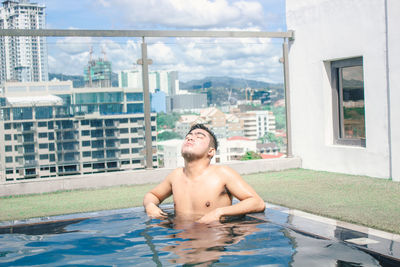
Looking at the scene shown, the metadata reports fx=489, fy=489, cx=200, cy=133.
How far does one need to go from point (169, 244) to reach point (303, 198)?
2659 mm

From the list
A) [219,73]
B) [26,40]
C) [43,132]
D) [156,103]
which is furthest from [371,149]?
[26,40]

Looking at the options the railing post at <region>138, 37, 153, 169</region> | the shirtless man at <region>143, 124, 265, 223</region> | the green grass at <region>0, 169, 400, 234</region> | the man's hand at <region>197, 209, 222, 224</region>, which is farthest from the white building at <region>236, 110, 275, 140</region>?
the man's hand at <region>197, 209, 222, 224</region>

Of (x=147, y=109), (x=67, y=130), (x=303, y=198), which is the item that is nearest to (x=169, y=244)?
(x=303, y=198)

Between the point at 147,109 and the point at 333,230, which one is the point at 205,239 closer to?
the point at 333,230

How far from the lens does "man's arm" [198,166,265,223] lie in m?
3.48

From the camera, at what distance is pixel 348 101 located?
766cm

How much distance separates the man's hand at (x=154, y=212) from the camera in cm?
380

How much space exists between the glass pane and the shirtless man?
4.26 m

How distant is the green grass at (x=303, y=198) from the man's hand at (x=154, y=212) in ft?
5.17

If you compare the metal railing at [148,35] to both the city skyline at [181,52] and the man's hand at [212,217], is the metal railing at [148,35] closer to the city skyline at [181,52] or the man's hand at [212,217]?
the city skyline at [181,52]

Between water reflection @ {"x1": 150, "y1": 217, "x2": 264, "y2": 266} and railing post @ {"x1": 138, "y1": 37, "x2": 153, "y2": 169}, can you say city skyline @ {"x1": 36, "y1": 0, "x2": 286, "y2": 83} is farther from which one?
water reflection @ {"x1": 150, "y1": 217, "x2": 264, "y2": 266}

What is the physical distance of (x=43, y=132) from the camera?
680 cm

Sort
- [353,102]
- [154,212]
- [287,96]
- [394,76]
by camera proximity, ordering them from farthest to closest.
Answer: [287,96], [353,102], [394,76], [154,212]

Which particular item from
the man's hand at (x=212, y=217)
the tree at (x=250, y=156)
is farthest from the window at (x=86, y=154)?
the man's hand at (x=212, y=217)
